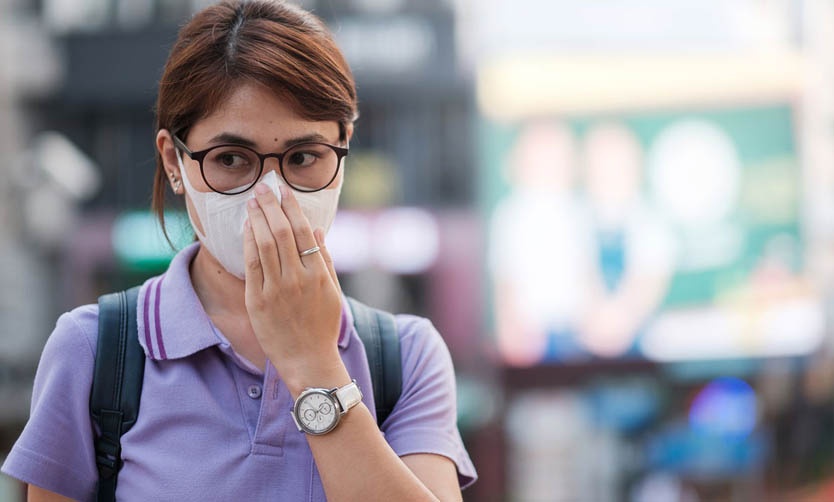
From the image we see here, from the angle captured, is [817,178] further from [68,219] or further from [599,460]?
[68,219]

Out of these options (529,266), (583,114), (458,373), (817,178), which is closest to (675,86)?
(583,114)

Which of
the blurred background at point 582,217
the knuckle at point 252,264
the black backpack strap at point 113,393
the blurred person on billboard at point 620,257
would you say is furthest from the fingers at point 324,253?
the blurred person on billboard at point 620,257

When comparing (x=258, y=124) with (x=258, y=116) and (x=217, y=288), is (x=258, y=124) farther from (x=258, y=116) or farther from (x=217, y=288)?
(x=217, y=288)

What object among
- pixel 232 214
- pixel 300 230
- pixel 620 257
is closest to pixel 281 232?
pixel 300 230

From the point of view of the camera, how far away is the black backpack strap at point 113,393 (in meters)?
1.69

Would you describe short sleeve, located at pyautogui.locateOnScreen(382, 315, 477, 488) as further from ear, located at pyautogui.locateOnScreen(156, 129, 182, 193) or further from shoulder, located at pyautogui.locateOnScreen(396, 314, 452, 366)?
ear, located at pyautogui.locateOnScreen(156, 129, 182, 193)

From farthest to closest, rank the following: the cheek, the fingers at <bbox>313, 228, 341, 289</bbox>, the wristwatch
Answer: the cheek
the fingers at <bbox>313, 228, 341, 289</bbox>
the wristwatch

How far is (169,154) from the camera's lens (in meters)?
1.87

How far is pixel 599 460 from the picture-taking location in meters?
14.3

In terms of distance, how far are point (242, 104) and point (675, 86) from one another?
533 inches

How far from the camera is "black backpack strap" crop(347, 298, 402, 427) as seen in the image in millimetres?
1803

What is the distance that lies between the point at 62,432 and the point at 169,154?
1.65ft

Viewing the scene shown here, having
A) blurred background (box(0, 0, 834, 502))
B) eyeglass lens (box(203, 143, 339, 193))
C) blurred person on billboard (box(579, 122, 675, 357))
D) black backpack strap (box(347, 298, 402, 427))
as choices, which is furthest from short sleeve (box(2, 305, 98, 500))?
blurred person on billboard (box(579, 122, 675, 357))

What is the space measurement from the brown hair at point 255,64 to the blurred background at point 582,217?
39.4 ft
